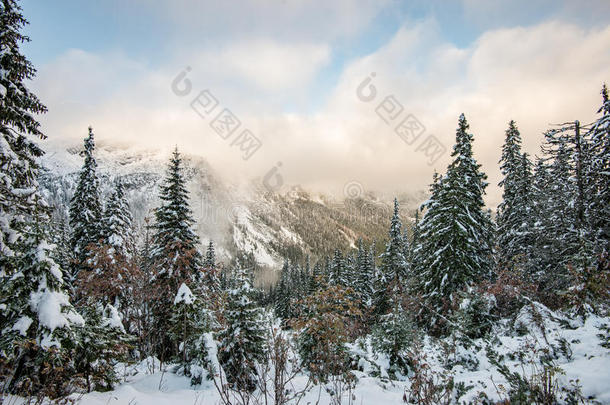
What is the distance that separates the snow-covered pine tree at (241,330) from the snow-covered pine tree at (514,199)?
65.7 ft

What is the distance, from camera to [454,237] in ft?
56.7

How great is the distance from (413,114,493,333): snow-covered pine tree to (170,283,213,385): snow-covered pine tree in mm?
12403

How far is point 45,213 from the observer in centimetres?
830

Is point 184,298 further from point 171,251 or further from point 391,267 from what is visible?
point 391,267

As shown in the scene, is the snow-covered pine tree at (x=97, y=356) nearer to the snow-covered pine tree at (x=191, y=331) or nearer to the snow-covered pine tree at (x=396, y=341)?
the snow-covered pine tree at (x=191, y=331)

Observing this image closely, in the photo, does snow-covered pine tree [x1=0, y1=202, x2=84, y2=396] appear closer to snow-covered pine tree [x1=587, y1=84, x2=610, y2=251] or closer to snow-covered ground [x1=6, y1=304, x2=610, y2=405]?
snow-covered ground [x1=6, y1=304, x2=610, y2=405]

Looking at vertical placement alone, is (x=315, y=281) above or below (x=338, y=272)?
below

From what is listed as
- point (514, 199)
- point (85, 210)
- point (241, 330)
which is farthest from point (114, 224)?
point (514, 199)

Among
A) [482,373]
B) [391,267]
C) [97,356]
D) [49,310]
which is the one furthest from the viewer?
[391,267]

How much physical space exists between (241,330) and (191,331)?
1771 millimetres

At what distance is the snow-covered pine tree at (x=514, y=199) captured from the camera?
2214 cm

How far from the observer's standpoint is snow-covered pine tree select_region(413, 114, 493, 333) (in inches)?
669

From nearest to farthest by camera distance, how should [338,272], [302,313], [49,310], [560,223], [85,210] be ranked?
[49,310]
[302,313]
[560,223]
[85,210]
[338,272]

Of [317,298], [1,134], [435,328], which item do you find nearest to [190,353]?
[317,298]
